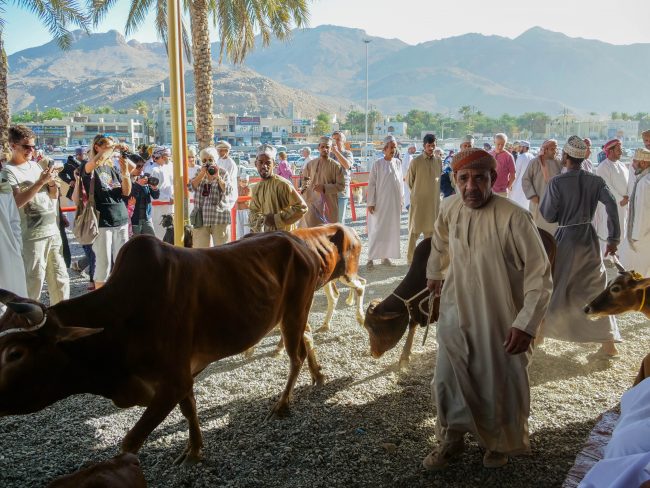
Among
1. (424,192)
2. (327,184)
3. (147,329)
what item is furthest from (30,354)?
(424,192)

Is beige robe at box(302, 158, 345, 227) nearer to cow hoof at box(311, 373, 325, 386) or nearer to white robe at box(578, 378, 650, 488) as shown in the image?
cow hoof at box(311, 373, 325, 386)

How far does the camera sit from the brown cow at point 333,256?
17.9 feet

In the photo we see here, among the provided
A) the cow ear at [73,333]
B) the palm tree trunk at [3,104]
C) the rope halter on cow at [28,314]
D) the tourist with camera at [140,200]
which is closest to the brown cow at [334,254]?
the cow ear at [73,333]

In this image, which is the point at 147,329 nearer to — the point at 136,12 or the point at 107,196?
the point at 107,196

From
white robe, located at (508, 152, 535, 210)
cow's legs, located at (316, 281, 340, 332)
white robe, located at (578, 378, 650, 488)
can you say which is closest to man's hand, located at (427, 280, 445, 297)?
white robe, located at (578, 378, 650, 488)

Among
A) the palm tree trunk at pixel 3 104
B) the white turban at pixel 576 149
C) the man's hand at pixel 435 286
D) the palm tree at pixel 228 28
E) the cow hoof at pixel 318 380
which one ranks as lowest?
the cow hoof at pixel 318 380

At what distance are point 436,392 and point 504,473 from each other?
0.60 metres

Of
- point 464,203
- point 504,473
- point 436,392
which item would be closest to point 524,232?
point 464,203

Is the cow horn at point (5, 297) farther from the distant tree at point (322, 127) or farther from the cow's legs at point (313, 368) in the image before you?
the distant tree at point (322, 127)

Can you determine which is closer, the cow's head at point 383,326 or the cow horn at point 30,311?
the cow horn at point 30,311

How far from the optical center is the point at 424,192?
30.7ft

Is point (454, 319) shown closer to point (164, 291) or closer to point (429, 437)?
point (429, 437)

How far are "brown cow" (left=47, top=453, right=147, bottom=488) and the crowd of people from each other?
1.82 meters

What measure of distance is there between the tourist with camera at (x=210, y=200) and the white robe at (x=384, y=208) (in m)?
3.15
